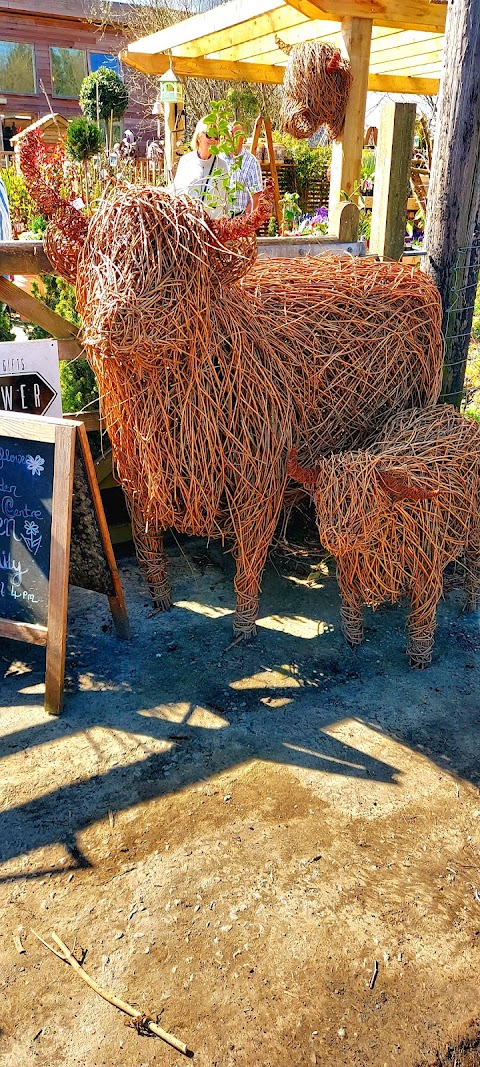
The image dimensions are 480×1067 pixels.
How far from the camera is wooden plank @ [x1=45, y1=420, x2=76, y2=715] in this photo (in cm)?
269

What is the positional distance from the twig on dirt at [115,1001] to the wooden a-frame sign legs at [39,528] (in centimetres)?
97

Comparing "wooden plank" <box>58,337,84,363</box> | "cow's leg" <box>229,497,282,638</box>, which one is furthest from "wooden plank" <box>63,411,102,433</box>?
"cow's leg" <box>229,497,282,638</box>

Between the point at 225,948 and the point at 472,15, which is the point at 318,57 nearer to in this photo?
the point at 472,15

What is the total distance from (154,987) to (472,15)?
3843mm

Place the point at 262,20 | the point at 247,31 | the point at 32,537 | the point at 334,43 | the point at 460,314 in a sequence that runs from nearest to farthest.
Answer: the point at 32,537 → the point at 460,314 → the point at 334,43 → the point at 262,20 → the point at 247,31

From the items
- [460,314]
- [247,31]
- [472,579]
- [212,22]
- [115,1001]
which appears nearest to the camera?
[115,1001]

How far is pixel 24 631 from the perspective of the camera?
2.83 meters

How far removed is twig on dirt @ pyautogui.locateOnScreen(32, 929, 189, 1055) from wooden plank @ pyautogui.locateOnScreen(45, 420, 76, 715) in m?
0.93

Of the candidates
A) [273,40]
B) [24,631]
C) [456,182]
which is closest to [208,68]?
[273,40]

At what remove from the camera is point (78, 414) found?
11.3ft

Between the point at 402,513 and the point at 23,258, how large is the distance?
185 cm

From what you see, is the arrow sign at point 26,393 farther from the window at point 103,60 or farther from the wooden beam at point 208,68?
the window at point 103,60

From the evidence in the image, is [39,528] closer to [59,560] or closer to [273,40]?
[59,560]

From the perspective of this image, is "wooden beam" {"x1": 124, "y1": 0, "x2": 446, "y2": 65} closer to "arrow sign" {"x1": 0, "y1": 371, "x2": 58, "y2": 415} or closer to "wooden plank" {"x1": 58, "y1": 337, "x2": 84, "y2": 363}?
"wooden plank" {"x1": 58, "y1": 337, "x2": 84, "y2": 363}
